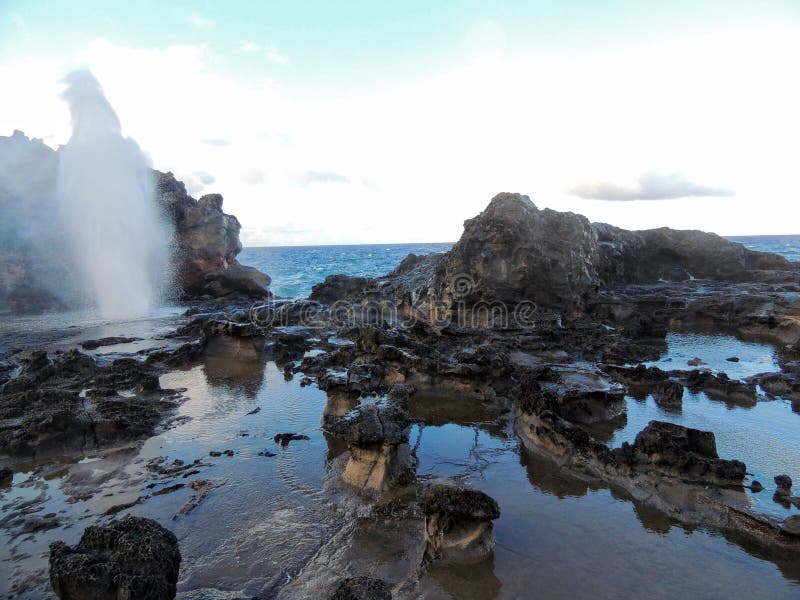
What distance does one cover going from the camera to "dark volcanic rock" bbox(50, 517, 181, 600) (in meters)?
3.60

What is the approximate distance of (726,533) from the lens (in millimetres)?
5566

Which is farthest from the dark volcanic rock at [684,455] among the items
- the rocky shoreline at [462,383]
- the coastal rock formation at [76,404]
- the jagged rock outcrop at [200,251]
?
the jagged rock outcrop at [200,251]

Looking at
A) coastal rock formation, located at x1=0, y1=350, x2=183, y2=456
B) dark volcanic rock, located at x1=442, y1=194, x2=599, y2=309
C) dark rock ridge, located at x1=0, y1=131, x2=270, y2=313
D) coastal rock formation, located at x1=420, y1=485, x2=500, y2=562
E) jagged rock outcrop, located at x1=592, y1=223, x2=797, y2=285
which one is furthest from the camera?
jagged rock outcrop, located at x1=592, y1=223, x2=797, y2=285

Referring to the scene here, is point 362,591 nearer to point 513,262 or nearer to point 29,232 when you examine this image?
point 513,262

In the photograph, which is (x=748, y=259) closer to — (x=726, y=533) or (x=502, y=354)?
(x=502, y=354)

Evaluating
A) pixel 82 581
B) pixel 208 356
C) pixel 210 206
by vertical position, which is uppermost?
pixel 210 206

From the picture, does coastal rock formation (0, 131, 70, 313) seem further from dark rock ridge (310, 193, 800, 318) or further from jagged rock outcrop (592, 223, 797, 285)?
jagged rock outcrop (592, 223, 797, 285)

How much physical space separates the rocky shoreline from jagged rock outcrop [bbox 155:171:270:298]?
6064 mm

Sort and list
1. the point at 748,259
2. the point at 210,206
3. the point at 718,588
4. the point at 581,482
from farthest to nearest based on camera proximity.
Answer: the point at 210,206 < the point at 748,259 < the point at 581,482 < the point at 718,588

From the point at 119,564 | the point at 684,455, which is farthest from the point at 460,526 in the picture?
the point at 684,455

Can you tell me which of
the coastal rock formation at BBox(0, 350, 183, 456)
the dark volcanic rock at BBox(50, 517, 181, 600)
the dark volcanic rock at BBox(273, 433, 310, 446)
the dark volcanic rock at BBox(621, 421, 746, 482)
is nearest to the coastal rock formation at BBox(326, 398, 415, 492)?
the dark volcanic rock at BBox(273, 433, 310, 446)

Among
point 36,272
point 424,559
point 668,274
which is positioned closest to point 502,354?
point 424,559

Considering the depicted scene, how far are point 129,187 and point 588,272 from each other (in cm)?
2589

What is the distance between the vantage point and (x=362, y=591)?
12.7ft
